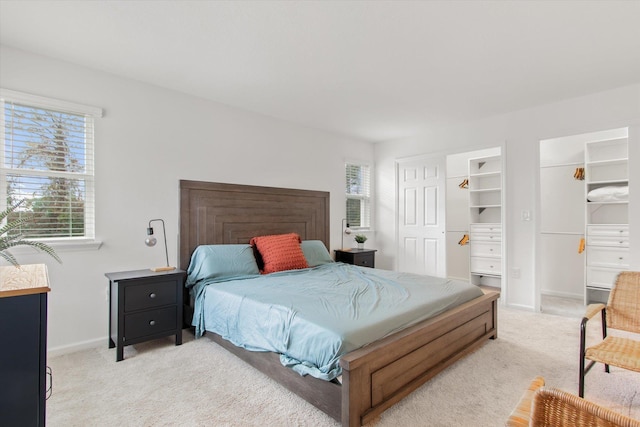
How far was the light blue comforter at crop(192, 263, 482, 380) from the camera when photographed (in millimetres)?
1816

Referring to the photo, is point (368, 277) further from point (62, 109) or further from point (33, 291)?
point (62, 109)

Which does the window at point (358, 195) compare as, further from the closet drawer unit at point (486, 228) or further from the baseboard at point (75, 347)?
the baseboard at point (75, 347)

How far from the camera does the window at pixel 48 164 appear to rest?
258cm

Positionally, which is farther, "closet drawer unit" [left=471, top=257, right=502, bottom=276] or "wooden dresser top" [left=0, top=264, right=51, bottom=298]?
"closet drawer unit" [left=471, top=257, right=502, bottom=276]

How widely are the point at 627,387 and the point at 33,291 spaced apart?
3.34 metres

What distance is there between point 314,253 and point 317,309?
200cm

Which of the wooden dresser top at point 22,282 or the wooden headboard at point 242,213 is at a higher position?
the wooden headboard at point 242,213

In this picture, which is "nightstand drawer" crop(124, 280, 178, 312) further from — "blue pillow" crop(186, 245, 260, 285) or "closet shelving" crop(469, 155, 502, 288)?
"closet shelving" crop(469, 155, 502, 288)

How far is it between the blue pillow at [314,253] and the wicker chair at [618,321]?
2.62 m

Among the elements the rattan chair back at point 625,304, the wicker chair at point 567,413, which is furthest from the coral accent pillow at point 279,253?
the wicker chair at point 567,413

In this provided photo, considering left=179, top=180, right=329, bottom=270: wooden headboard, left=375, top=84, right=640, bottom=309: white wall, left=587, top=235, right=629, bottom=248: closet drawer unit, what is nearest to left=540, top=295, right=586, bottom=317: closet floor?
left=375, top=84, right=640, bottom=309: white wall

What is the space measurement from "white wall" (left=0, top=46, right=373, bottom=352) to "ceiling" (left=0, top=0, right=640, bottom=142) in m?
0.16

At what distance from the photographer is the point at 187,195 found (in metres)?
3.47

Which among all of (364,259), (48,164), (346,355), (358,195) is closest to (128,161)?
(48,164)
